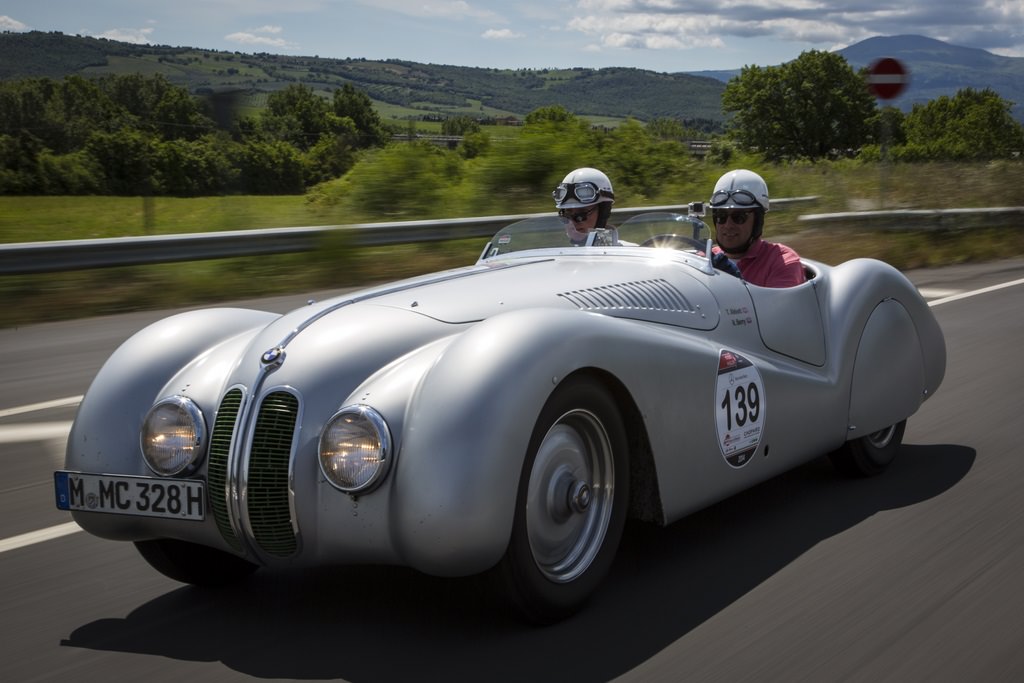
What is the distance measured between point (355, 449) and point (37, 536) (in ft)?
5.99

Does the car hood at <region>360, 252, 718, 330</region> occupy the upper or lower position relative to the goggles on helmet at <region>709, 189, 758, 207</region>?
lower

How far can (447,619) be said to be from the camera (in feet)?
11.5

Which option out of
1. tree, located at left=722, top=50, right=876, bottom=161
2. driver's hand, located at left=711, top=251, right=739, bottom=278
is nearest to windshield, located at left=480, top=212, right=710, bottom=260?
driver's hand, located at left=711, top=251, right=739, bottom=278

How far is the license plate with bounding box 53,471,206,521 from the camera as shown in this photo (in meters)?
3.36

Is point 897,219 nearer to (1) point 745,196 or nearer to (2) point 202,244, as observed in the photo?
(2) point 202,244

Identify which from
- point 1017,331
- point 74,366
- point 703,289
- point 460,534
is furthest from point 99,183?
point 460,534

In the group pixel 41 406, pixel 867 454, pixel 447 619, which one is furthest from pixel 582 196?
pixel 41 406

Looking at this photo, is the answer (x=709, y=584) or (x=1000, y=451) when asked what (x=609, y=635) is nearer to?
(x=709, y=584)

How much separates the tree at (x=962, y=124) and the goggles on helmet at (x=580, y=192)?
291 feet

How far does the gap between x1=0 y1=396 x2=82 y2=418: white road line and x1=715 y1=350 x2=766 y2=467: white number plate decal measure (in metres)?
3.89

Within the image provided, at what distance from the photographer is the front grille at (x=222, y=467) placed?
131 inches

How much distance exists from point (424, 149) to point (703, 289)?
12.9 m

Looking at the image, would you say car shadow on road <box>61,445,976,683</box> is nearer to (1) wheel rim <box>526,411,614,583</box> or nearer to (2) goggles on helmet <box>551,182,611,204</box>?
(1) wheel rim <box>526,411,614,583</box>

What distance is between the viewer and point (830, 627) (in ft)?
11.2
